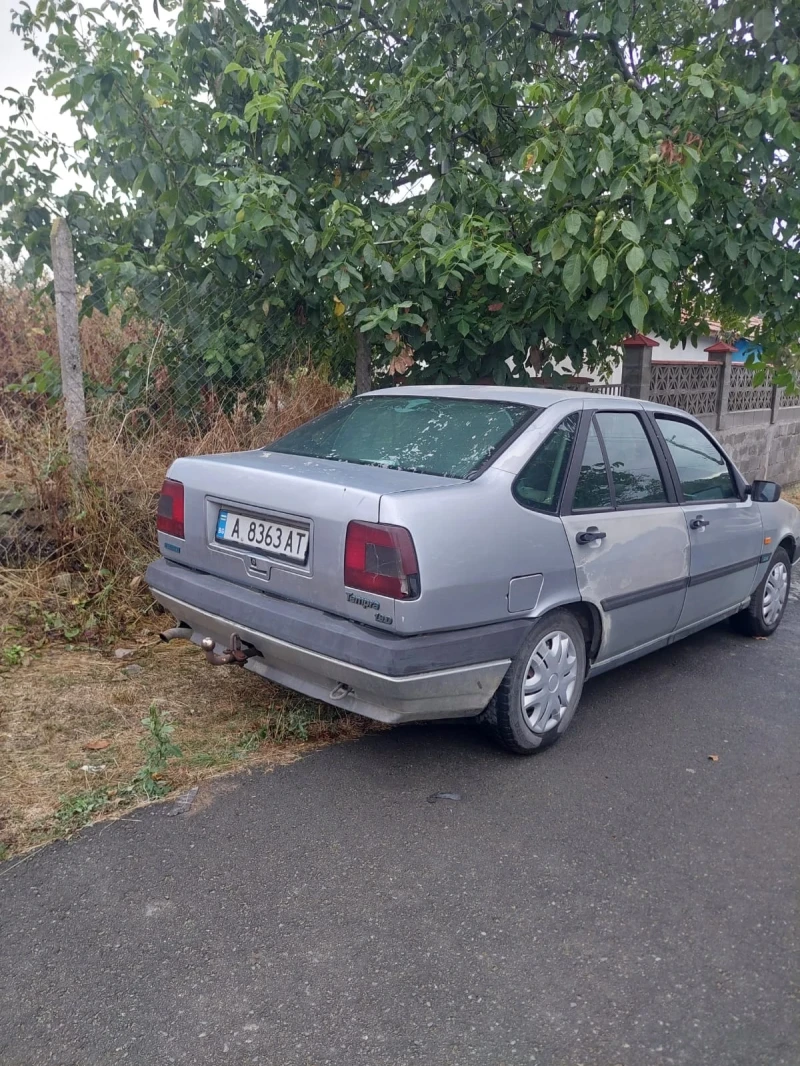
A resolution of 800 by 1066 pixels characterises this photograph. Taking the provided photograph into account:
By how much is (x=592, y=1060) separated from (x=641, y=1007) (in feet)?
0.82

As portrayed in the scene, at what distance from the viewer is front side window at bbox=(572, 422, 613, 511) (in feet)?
12.9

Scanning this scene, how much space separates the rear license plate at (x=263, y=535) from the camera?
347cm

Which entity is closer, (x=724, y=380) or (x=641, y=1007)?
(x=641, y=1007)

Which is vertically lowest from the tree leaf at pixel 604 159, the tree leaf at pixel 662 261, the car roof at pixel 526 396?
the car roof at pixel 526 396

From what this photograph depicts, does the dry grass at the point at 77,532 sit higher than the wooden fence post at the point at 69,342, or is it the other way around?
the wooden fence post at the point at 69,342

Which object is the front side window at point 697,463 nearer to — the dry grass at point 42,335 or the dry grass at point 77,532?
the dry grass at point 77,532

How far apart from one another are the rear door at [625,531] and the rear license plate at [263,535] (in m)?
1.15

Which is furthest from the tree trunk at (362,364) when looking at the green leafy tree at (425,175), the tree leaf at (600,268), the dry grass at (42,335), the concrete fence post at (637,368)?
the concrete fence post at (637,368)

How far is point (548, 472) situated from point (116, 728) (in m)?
2.19

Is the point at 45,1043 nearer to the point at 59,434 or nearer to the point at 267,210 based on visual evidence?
the point at 59,434

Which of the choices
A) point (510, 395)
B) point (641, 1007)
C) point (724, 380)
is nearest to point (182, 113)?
point (510, 395)

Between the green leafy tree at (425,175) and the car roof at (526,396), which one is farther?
the green leafy tree at (425,175)

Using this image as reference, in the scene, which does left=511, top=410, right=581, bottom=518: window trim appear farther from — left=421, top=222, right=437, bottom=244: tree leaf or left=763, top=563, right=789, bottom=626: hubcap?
left=763, top=563, right=789, bottom=626: hubcap

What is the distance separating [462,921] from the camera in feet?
8.89
